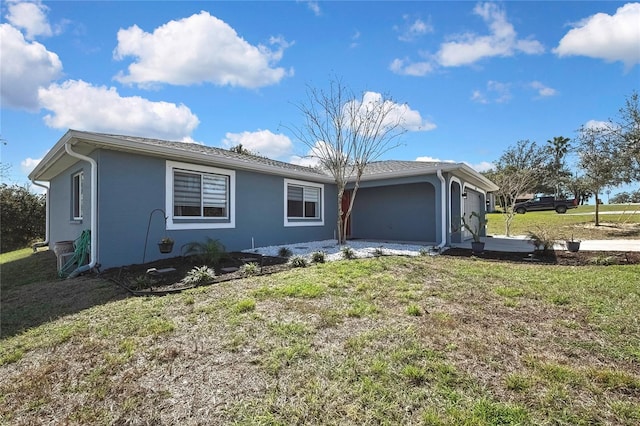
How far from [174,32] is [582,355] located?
10.2 meters

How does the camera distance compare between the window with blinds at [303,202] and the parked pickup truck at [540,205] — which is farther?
the parked pickup truck at [540,205]

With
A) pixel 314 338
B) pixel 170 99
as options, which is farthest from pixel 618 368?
pixel 170 99

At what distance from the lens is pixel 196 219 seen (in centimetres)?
837

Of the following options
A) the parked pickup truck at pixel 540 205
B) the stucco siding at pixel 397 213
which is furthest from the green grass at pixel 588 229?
the parked pickup truck at pixel 540 205

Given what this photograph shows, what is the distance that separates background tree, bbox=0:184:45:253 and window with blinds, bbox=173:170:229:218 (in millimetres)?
13429

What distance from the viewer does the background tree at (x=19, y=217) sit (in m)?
15.7

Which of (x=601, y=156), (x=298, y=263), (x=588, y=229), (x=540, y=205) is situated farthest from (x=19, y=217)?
(x=540, y=205)

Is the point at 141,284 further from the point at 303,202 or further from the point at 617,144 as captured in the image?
the point at 617,144

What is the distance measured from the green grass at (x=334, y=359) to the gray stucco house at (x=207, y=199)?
10.0ft

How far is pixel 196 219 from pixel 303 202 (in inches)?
167

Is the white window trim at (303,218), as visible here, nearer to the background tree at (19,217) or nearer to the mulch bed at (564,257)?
the mulch bed at (564,257)

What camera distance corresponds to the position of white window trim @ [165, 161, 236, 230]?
7.78 m

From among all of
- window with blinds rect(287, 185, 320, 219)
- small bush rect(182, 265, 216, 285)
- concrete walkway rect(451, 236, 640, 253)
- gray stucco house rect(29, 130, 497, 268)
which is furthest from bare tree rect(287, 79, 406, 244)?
small bush rect(182, 265, 216, 285)

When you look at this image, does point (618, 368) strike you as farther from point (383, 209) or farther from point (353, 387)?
point (383, 209)
